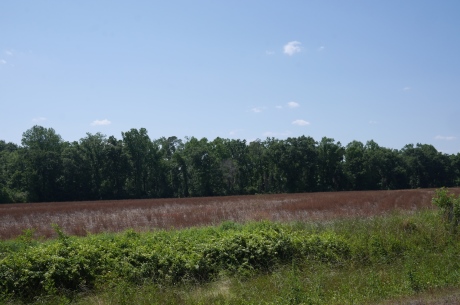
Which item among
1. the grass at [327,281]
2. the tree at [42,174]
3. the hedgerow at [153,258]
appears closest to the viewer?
the grass at [327,281]

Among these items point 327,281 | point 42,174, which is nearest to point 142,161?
point 42,174

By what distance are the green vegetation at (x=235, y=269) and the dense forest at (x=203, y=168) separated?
66063 millimetres

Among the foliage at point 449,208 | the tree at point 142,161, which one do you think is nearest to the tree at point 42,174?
the tree at point 142,161

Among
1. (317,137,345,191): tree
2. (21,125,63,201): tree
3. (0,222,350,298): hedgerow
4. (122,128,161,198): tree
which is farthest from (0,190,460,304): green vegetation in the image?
(317,137,345,191): tree

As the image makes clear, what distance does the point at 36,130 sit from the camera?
89062mm

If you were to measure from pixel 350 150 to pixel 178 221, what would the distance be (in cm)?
7725

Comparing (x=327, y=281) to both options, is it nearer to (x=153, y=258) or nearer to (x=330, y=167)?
(x=153, y=258)

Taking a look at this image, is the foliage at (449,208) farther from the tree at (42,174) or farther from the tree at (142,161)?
the tree at (142,161)

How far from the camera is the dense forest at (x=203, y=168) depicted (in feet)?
244

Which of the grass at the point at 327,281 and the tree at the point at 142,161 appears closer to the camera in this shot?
the grass at the point at 327,281

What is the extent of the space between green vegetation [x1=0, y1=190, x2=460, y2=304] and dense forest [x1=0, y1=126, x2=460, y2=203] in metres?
66.1

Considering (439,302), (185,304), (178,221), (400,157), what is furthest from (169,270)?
(400,157)

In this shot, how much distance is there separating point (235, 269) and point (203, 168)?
7555 centimetres

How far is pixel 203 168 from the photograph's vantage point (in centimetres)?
8575
